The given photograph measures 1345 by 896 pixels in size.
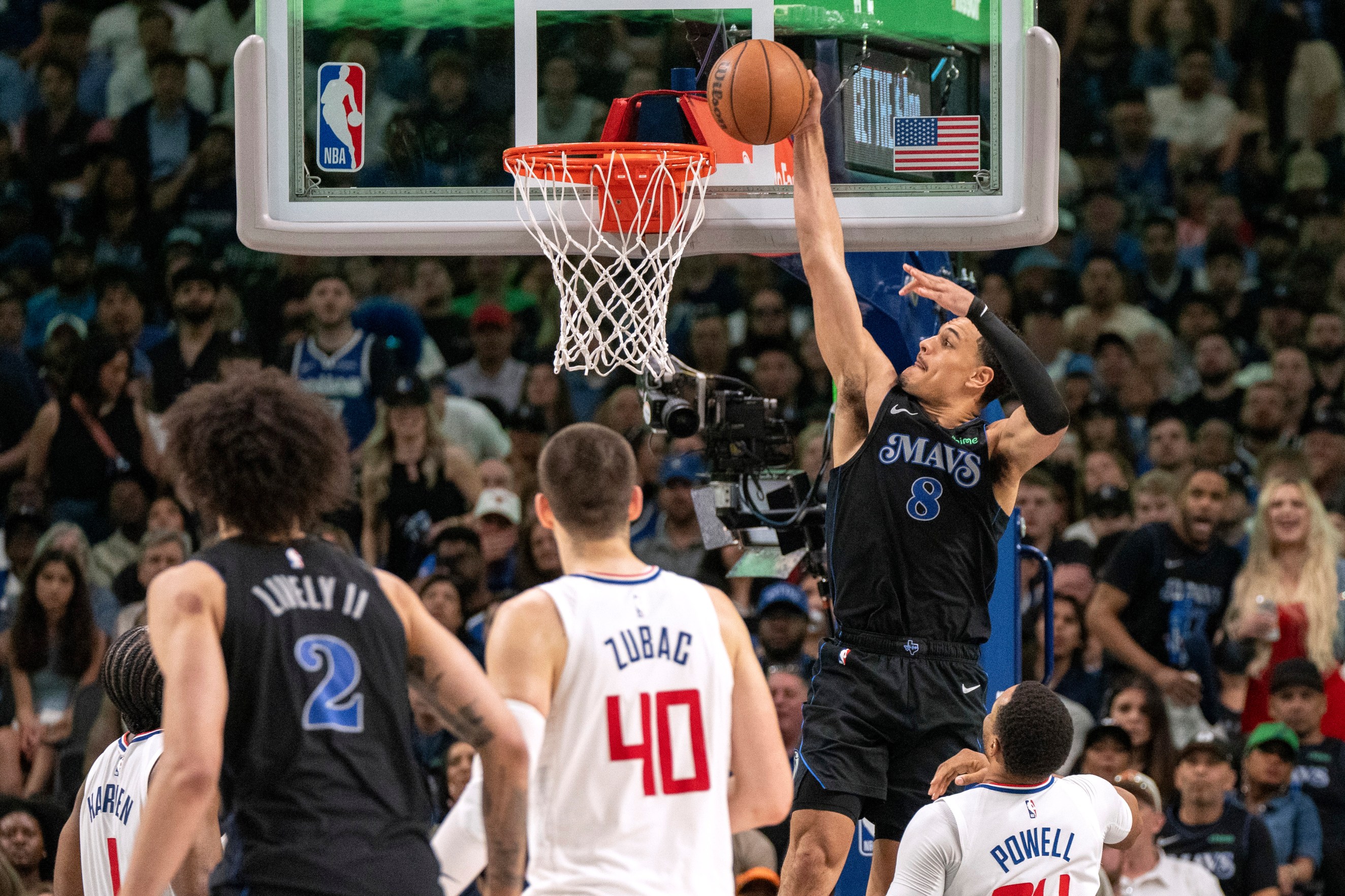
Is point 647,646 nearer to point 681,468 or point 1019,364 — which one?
point 1019,364

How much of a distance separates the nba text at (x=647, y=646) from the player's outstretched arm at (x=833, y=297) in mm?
1970

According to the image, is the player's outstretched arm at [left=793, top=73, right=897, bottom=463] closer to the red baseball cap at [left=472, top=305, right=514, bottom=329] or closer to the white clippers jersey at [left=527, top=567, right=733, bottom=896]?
the white clippers jersey at [left=527, top=567, right=733, bottom=896]

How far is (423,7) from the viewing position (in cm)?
638

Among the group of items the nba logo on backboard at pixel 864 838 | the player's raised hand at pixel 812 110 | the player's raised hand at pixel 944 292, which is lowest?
the nba logo on backboard at pixel 864 838

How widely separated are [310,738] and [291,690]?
0.36ft

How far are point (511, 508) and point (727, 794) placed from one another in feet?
17.7

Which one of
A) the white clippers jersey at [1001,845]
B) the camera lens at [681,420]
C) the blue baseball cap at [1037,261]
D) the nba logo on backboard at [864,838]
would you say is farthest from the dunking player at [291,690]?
the blue baseball cap at [1037,261]

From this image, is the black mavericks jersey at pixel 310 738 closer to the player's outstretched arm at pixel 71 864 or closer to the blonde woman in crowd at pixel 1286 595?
the player's outstretched arm at pixel 71 864

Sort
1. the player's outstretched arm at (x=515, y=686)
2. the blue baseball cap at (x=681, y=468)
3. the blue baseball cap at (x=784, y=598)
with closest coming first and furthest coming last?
the player's outstretched arm at (x=515, y=686), the blue baseball cap at (x=784, y=598), the blue baseball cap at (x=681, y=468)

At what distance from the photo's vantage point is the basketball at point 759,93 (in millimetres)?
5789

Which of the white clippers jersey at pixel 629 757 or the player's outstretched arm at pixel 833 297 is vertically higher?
the player's outstretched arm at pixel 833 297

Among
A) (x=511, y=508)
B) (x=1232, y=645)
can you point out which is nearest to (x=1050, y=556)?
(x=1232, y=645)

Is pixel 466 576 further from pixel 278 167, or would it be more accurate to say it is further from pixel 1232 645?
pixel 1232 645

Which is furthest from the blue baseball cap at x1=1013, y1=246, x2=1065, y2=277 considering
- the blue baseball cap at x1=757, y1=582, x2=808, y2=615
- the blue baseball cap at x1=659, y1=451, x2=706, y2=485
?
the blue baseball cap at x1=757, y1=582, x2=808, y2=615
